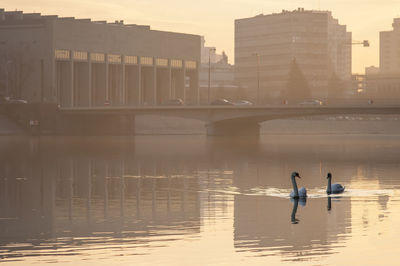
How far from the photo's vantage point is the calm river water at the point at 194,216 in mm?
24031

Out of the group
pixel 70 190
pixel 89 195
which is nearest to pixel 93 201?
pixel 89 195

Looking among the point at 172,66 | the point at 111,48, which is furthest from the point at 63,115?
the point at 172,66

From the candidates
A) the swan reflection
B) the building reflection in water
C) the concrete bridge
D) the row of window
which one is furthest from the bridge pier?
the swan reflection

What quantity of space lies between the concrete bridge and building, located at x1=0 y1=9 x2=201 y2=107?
11.7 meters

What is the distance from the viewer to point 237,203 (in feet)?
120

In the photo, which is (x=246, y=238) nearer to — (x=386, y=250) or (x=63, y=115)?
(x=386, y=250)

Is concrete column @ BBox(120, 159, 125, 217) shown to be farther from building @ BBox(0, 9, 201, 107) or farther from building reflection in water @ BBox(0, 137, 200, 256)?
building @ BBox(0, 9, 201, 107)

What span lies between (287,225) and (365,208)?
19.5 feet

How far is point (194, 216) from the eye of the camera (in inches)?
1266

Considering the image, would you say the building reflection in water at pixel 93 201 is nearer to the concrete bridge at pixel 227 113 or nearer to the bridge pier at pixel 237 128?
the concrete bridge at pixel 227 113

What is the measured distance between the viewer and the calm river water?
24031 mm

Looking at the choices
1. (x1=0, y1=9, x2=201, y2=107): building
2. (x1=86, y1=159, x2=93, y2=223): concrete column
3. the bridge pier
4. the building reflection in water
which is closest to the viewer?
the building reflection in water

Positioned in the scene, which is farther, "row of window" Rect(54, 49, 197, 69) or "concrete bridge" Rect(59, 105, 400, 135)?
"row of window" Rect(54, 49, 197, 69)

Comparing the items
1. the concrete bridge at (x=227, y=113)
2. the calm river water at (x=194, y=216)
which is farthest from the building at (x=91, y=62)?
the calm river water at (x=194, y=216)
